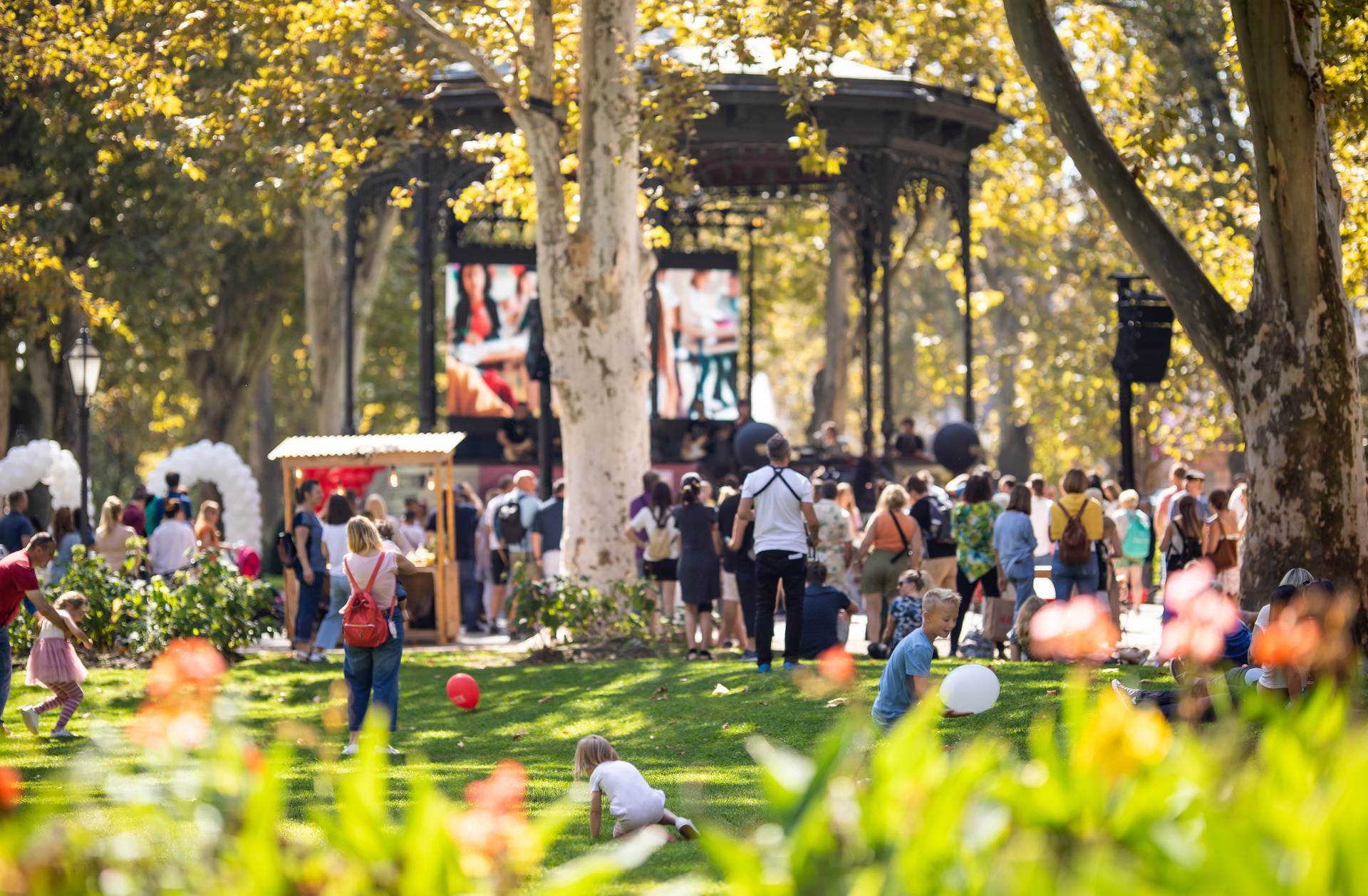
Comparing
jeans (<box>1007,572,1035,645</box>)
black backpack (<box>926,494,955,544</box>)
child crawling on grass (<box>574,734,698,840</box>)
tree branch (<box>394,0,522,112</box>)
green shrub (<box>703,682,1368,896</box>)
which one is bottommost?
child crawling on grass (<box>574,734,698,840</box>)

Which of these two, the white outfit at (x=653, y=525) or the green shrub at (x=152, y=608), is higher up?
the white outfit at (x=653, y=525)

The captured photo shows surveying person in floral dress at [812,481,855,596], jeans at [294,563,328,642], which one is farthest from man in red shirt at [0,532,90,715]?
person in floral dress at [812,481,855,596]

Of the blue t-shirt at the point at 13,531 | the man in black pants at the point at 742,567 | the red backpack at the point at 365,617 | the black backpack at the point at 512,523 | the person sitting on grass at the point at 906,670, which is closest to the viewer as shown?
the person sitting on grass at the point at 906,670

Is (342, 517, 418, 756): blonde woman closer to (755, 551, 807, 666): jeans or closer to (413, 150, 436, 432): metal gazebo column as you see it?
(755, 551, 807, 666): jeans

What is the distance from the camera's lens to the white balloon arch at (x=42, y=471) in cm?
2600

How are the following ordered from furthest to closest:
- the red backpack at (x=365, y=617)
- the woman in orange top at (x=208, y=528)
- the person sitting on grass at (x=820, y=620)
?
the woman in orange top at (x=208, y=528)
the person sitting on grass at (x=820, y=620)
the red backpack at (x=365, y=617)

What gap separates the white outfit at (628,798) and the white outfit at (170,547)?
11875 mm

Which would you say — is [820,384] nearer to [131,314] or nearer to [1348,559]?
[131,314]

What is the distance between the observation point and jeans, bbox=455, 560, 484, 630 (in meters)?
21.1

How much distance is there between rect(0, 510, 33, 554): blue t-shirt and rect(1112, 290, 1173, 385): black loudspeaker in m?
11.2

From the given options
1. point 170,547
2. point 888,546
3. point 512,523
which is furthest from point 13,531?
point 888,546

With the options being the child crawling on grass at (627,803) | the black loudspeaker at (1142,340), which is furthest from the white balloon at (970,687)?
the black loudspeaker at (1142,340)

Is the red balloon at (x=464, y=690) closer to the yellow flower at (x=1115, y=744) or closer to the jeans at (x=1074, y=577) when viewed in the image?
the jeans at (x=1074, y=577)

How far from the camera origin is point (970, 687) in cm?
826
